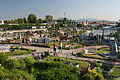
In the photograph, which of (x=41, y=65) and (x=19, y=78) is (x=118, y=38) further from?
(x=19, y=78)

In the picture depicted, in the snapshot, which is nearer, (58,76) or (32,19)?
(58,76)

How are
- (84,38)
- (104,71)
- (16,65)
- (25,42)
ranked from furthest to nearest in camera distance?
(84,38)
(25,42)
(104,71)
(16,65)

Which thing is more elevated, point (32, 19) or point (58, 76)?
point (32, 19)

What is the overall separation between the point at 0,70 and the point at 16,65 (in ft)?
7.60

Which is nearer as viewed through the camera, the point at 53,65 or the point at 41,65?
the point at 53,65

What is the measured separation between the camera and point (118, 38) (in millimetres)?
48469

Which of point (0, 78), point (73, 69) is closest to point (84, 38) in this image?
point (73, 69)

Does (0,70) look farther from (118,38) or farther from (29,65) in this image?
(118,38)

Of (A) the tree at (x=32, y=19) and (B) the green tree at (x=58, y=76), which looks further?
(A) the tree at (x=32, y=19)

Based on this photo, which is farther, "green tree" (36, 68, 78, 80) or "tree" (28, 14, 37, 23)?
"tree" (28, 14, 37, 23)

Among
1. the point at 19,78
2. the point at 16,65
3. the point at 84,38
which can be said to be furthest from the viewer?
the point at 84,38

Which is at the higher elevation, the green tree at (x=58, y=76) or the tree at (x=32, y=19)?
the tree at (x=32, y=19)

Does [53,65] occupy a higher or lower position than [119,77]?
higher

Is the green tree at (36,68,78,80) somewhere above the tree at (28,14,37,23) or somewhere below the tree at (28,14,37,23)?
below
